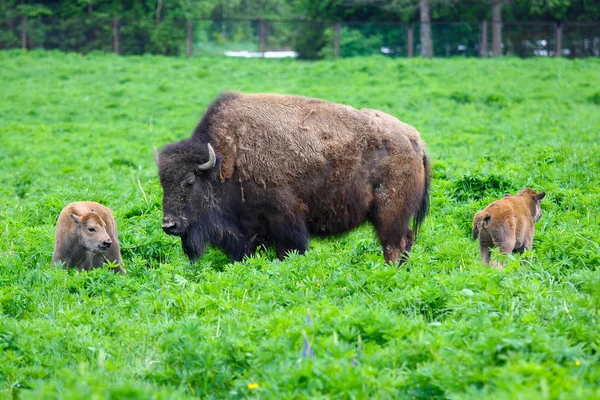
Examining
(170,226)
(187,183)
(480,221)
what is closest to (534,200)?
(480,221)

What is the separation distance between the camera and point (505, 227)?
7996 millimetres

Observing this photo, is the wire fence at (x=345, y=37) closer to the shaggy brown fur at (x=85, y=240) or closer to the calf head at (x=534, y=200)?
the calf head at (x=534, y=200)

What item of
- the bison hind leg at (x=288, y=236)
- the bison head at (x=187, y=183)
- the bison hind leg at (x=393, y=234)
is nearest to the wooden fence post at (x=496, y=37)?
the bison hind leg at (x=393, y=234)

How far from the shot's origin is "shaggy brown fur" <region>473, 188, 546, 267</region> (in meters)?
8.00

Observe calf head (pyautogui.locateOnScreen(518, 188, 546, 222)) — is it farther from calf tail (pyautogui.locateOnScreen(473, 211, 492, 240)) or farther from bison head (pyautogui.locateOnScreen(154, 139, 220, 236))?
bison head (pyautogui.locateOnScreen(154, 139, 220, 236))

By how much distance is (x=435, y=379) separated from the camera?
188 inches

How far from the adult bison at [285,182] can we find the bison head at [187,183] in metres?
0.01

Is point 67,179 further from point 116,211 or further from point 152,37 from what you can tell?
point 152,37

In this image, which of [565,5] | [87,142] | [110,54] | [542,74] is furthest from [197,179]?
[565,5]

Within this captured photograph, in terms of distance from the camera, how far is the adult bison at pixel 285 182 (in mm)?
8773

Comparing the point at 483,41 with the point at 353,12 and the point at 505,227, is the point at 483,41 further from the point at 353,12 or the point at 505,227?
the point at 505,227

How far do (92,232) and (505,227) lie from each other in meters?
4.74

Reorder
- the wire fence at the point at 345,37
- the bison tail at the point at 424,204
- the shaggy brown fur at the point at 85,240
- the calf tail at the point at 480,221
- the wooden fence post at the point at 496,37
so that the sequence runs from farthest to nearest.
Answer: the wire fence at the point at 345,37 → the wooden fence post at the point at 496,37 → the bison tail at the point at 424,204 → the shaggy brown fur at the point at 85,240 → the calf tail at the point at 480,221

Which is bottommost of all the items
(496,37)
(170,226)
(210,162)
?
(170,226)
